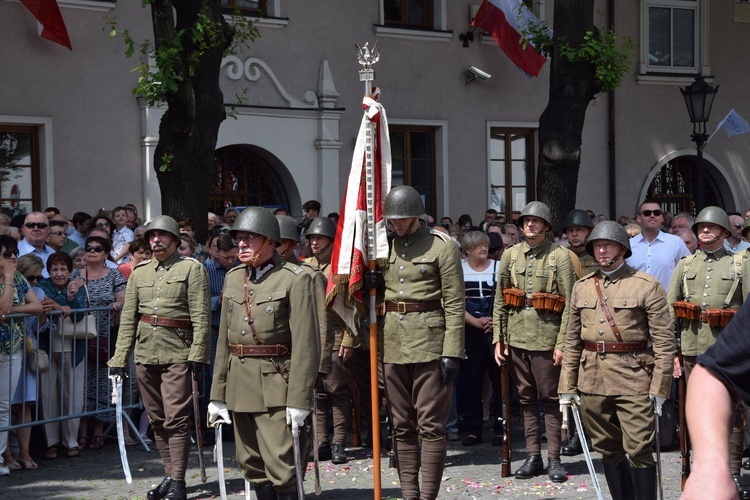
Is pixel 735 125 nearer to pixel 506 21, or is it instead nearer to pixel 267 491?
pixel 506 21

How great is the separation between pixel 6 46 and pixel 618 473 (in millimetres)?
11525

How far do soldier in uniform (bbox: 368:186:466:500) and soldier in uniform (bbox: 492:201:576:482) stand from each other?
1.41 m

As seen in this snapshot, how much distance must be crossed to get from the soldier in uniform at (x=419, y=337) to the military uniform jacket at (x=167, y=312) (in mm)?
1289

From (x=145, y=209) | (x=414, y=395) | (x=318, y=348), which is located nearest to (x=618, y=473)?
(x=414, y=395)

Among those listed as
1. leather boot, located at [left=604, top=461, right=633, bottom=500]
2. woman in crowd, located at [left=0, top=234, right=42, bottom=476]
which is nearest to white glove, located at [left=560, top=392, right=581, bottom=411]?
leather boot, located at [left=604, top=461, right=633, bottom=500]

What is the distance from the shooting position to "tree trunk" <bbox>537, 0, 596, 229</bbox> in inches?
632

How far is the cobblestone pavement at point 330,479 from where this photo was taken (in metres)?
8.04

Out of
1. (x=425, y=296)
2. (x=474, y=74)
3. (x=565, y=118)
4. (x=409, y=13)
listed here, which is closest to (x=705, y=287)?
(x=425, y=296)

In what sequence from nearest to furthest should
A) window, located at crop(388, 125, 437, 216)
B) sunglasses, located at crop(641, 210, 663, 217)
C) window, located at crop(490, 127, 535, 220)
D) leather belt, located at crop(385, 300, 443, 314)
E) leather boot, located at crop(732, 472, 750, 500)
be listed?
leather belt, located at crop(385, 300, 443, 314) < leather boot, located at crop(732, 472, 750, 500) < sunglasses, located at crop(641, 210, 663, 217) < window, located at crop(388, 125, 437, 216) < window, located at crop(490, 127, 535, 220)

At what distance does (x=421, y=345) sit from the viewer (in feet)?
24.2

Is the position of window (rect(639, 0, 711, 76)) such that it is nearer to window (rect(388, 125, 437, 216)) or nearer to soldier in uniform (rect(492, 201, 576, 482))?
window (rect(388, 125, 437, 216))

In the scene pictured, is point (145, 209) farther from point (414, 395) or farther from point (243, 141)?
point (414, 395)

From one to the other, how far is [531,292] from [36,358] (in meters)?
3.98

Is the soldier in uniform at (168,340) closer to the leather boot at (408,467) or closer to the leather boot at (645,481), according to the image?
the leather boot at (408,467)
